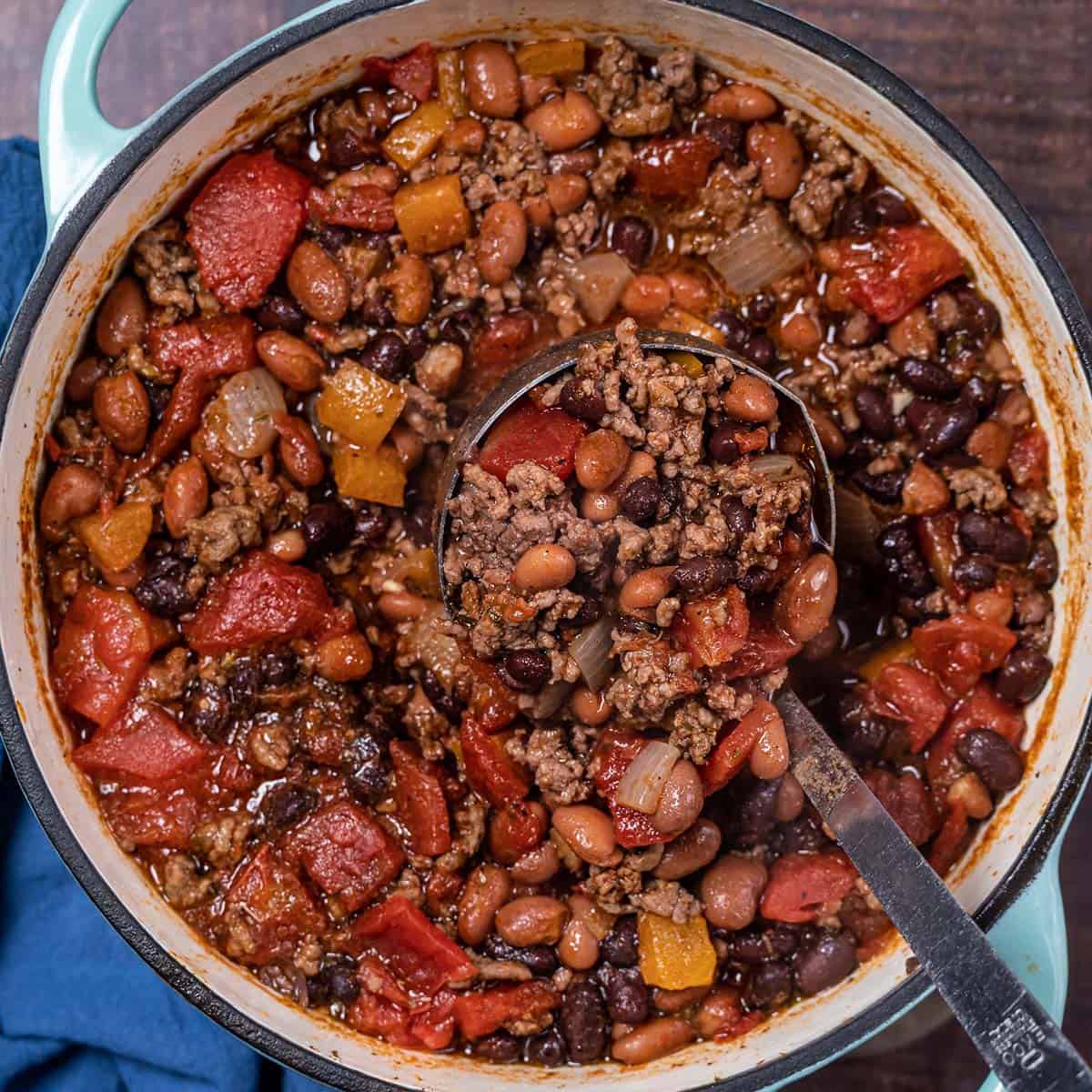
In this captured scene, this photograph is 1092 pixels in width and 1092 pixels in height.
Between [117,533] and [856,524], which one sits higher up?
[117,533]

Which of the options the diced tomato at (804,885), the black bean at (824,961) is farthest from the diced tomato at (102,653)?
the black bean at (824,961)

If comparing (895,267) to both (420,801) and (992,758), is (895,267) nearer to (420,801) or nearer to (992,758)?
(992,758)

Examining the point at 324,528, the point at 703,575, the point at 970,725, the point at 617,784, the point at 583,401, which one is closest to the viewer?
the point at 703,575

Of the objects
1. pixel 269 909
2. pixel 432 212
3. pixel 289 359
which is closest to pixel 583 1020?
pixel 269 909

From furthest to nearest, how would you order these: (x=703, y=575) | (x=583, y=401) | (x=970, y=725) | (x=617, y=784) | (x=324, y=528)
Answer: (x=970, y=725) → (x=324, y=528) → (x=617, y=784) → (x=583, y=401) → (x=703, y=575)

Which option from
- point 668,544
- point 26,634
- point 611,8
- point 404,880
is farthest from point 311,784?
point 611,8

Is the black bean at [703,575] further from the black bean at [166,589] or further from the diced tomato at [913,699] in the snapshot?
the black bean at [166,589]

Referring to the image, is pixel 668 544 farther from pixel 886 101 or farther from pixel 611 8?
pixel 611 8

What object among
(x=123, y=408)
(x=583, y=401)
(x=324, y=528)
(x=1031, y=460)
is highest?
(x=123, y=408)
